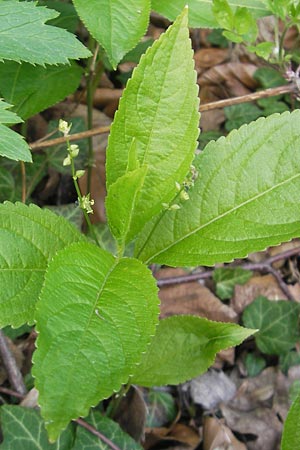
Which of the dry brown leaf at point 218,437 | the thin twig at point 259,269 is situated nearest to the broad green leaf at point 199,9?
the thin twig at point 259,269

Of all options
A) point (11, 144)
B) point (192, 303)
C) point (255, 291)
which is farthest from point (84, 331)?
point (255, 291)

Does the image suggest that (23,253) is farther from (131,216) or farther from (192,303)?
(192,303)

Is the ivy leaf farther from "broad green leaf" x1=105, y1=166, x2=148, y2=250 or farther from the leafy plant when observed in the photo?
"broad green leaf" x1=105, y1=166, x2=148, y2=250

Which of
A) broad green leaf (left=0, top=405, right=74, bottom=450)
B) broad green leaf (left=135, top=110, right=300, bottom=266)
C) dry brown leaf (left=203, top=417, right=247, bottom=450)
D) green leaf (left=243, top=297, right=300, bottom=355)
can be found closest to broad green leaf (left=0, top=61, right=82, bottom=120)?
broad green leaf (left=135, top=110, right=300, bottom=266)

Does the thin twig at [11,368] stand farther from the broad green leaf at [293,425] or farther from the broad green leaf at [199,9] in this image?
the broad green leaf at [199,9]

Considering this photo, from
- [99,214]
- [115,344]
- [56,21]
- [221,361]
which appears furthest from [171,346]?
[56,21]

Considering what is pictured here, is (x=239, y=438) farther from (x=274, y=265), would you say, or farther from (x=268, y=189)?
(x=268, y=189)
